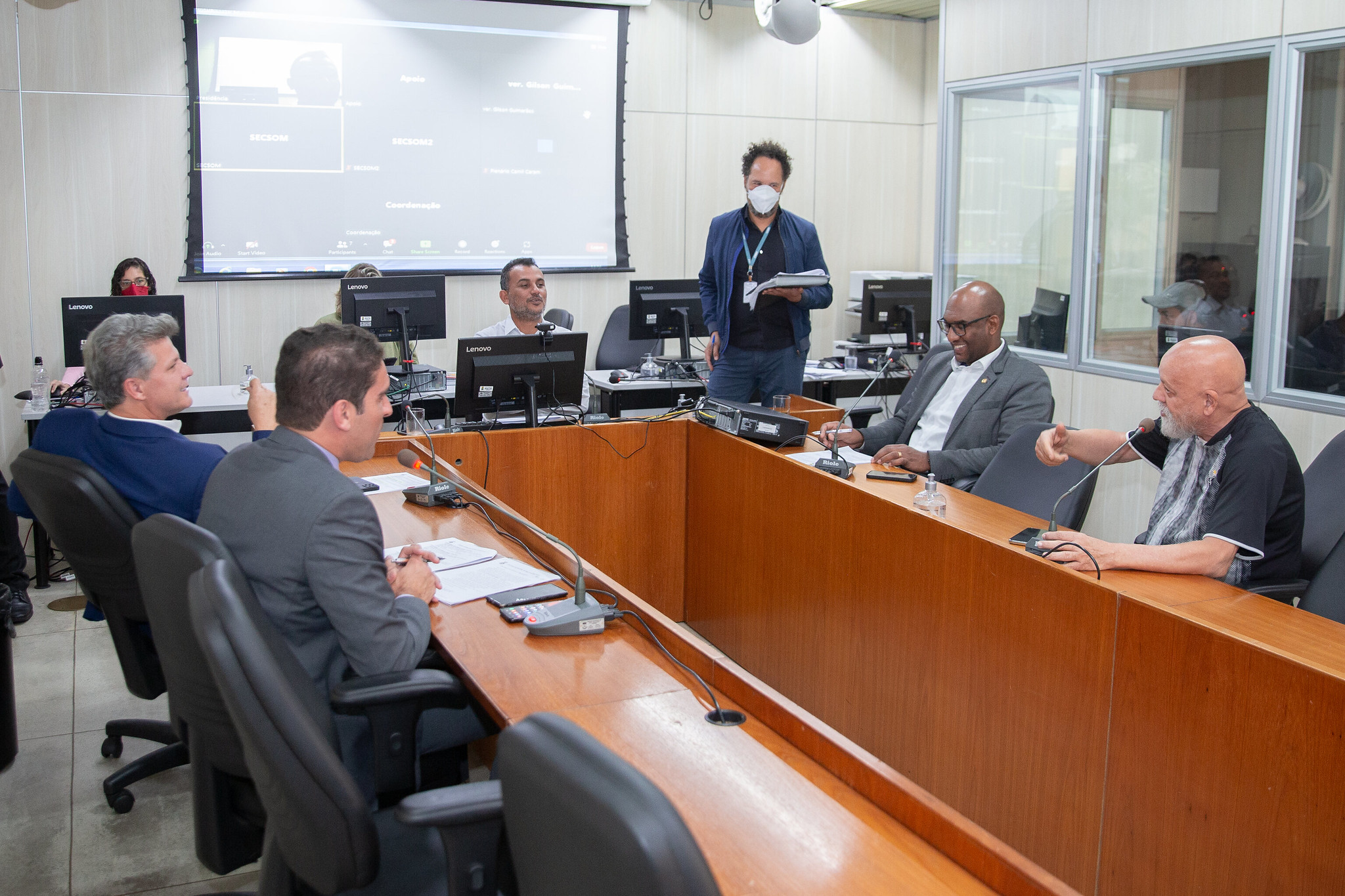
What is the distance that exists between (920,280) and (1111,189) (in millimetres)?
1127

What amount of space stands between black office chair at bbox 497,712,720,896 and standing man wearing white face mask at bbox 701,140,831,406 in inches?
143

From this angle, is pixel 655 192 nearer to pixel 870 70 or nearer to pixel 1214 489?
pixel 870 70

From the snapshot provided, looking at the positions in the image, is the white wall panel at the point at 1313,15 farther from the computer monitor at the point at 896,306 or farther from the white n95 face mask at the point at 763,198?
the computer monitor at the point at 896,306

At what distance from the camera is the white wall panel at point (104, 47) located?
17.9 feet

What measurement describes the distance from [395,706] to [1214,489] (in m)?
1.76

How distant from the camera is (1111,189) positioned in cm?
500

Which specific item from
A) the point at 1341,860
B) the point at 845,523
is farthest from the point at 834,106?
the point at 1341,860

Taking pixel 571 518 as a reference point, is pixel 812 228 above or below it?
above

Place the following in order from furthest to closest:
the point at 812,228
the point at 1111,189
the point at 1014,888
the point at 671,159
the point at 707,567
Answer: the point at 671,159 < the point at 1111,189 < the point at 812,228 < the point at 707,567 < the point at 1014,888

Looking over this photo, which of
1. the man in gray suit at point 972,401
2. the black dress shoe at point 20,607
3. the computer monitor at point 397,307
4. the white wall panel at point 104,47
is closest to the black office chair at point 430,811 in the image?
the man in gray suit at point 972,401

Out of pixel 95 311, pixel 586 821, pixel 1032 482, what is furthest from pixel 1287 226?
pixel 95 311

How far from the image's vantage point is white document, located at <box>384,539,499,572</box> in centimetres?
246

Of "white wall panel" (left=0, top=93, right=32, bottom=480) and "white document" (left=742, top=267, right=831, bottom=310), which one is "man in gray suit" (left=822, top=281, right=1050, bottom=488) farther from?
"white wall panel" (left=0, top=93, right=32, bottom=480)

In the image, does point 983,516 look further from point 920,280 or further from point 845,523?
point 920,280
